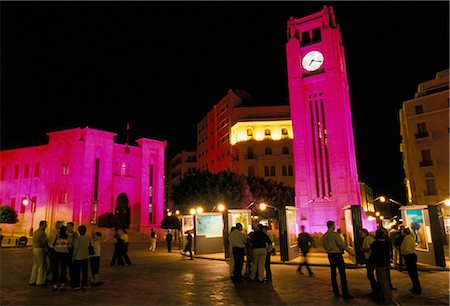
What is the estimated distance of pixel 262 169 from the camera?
59.0 metres

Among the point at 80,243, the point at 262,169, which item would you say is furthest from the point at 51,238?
the point at 262,169

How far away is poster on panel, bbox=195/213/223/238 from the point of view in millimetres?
22250

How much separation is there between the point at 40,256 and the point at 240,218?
1162cm

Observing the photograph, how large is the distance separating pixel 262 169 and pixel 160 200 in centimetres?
1917

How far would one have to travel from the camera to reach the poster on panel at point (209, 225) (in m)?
22.2

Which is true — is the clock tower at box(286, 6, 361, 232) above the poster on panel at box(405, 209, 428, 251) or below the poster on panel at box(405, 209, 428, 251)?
above

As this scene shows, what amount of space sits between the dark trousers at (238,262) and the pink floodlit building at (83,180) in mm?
37062

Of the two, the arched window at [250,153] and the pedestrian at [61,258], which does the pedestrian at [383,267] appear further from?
the arched window at [250,153]

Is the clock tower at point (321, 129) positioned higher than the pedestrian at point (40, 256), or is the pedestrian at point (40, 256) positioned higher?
the clock tower at point (321, 129)

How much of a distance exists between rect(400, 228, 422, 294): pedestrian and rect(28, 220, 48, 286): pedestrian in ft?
35.8

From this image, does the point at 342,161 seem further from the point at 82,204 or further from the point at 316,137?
the point at 82,204

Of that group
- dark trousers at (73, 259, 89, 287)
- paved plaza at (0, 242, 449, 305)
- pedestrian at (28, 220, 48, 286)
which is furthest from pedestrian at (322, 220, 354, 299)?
pedestrian at (28, 220, 48, 286)

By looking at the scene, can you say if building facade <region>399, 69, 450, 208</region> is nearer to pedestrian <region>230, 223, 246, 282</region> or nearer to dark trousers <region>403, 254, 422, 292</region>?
dark trousers <region>403, 254, 422, 292</region>

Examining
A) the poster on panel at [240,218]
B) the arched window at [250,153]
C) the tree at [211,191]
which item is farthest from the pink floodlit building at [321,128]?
the arched window at [250,153]
